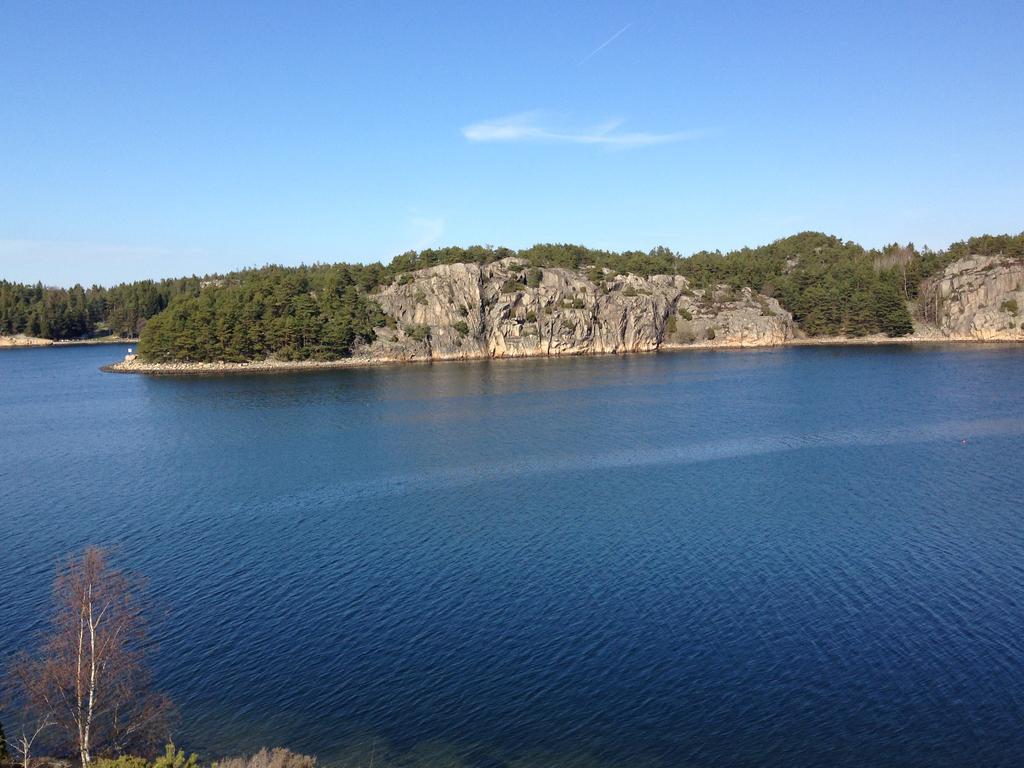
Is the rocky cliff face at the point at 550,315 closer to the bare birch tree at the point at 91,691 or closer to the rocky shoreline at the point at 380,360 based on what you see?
the rocky shoreline at the point at 380,360

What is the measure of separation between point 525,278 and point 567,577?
389ft

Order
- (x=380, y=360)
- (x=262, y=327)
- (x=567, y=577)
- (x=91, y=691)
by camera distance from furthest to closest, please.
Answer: (x=380, y=360)
(x=262, y=327)
(x=567, y=577)
(x=91, y=691)

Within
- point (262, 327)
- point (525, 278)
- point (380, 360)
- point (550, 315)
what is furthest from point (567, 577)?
point (525, 278)

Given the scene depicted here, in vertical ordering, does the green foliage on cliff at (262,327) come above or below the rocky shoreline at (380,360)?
above

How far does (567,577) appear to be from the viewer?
106 feet

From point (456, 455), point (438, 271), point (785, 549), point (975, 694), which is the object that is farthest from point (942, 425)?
point (438, 271)

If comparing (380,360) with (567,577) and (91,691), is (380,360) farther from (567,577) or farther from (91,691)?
(91,691)

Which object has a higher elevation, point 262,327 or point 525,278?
point 525,278

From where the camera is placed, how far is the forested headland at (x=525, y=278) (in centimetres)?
12825

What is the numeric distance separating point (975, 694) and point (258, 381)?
9780cm

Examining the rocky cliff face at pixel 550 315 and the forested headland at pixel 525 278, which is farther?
the rocky cliff face at pixel 550 315

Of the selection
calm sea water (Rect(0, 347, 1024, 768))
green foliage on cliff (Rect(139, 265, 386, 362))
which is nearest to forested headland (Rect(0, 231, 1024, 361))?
green foliage on cliff (Rect(139, 265, 386, 362))

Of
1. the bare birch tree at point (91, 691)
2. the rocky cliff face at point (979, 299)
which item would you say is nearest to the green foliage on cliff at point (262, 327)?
the bare birch tree at point (91, 691)

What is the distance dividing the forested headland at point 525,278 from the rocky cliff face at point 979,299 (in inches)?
193
